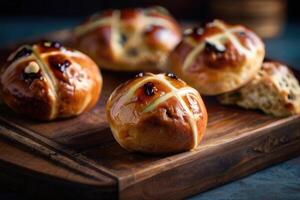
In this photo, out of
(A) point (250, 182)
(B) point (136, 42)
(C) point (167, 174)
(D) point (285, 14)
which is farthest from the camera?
(D) point (285, 14)

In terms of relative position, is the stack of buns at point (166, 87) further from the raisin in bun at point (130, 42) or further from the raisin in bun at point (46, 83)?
the raisin in bun at point (130, 42)

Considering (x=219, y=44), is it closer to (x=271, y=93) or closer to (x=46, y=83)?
(x=271, y=93)

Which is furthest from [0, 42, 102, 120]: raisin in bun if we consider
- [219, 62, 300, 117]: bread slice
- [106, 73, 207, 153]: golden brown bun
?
[219, 62, 300, 117]: bread slice

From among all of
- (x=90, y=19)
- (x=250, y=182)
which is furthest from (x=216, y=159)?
(x=90, y=19)

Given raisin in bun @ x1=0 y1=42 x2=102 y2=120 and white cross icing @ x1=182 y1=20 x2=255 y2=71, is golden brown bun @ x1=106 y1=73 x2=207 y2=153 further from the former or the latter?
white cross icing @ x1=182 y1=20 x2=255 y2=71

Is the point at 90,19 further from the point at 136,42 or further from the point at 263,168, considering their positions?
the point at 263,168

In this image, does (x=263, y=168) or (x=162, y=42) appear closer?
(x=263, y=168)
